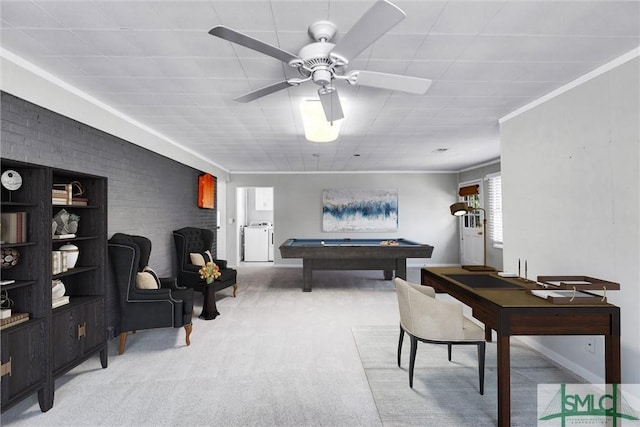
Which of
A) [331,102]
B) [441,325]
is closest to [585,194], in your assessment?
[441,325]

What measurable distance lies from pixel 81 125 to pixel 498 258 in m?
7.00

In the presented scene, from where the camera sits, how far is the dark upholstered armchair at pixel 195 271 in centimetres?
423

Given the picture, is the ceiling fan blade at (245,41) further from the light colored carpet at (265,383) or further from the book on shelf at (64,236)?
the light colored carpet at (265,383)

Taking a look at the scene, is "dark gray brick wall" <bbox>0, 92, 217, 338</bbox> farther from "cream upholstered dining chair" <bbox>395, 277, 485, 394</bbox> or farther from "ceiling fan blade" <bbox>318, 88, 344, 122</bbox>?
"cream upholstered dining chair" <bbox>395, 277, 485, 394</bbox>

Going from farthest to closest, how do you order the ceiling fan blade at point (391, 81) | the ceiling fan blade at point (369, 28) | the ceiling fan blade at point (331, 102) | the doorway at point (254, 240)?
the doorway at point (254, 240) < the ceiling fan blade at point (331, 102) < the ceiling fan blade at point (391, 81) < the ceiling fan blade at point (369, 28)

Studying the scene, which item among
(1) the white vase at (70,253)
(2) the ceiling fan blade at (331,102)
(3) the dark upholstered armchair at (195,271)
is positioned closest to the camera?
(2) the ceiling fan blade at (331,102)

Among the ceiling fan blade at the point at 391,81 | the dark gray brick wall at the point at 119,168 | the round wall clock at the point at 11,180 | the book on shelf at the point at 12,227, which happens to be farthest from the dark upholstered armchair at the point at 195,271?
the ceiling fan blade at the point at 391,81

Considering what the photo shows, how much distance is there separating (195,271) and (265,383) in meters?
2.62

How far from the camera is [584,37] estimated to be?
209cm

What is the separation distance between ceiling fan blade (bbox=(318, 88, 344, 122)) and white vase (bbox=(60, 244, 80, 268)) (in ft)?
7.25

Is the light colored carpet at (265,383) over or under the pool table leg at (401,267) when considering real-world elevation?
under

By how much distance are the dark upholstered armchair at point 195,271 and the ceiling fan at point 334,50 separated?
275 cm

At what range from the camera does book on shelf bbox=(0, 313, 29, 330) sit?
2.07 meters

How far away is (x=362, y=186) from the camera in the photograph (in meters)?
8.33
